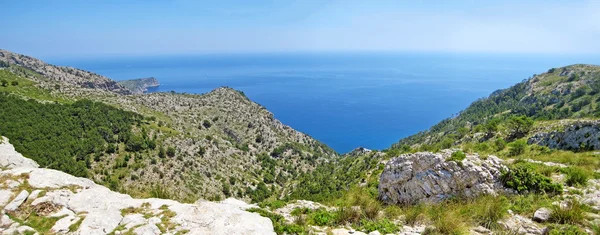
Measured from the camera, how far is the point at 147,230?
873cm

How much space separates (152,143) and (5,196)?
53814 mm

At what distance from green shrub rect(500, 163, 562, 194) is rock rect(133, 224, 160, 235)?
14307mm

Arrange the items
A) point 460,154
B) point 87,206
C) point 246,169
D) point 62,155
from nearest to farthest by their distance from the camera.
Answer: point 87,206
point 460,154
point 62,155
point 246,169

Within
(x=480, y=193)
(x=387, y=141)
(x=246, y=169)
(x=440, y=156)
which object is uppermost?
(x=440, y=156)

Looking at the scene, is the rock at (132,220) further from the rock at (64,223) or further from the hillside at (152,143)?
the hillside at (152,143)

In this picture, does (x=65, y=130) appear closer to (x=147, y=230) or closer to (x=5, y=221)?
(x=5, y=221)

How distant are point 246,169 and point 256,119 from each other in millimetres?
38019

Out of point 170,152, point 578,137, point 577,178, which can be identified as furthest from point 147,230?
point 170,152

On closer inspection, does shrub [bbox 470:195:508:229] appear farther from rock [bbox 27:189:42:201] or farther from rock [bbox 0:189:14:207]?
rock [bbox 0:189:14:207]

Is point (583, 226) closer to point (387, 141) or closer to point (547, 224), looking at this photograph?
point (547, 224)

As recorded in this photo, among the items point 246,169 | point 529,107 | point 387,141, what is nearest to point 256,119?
point 246,169

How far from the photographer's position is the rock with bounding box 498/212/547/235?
8594mm

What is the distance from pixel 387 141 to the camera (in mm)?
170750

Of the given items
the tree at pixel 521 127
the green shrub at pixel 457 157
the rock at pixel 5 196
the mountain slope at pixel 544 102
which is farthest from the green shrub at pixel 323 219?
the mountain slope at pixel 544 102
